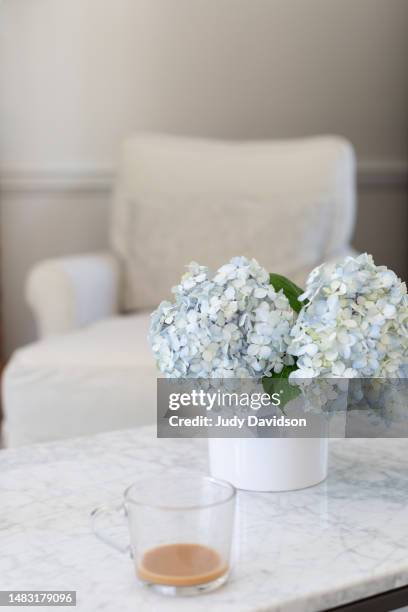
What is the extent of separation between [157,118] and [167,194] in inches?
26.8

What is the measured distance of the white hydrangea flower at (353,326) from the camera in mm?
941

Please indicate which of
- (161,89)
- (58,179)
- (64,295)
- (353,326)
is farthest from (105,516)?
(161,89)

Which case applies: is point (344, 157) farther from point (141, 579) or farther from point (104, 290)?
point (141, 579)

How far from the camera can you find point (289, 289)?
3.52 ft

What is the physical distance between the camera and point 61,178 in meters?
2.97

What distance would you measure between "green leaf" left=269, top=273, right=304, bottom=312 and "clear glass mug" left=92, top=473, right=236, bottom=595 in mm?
302

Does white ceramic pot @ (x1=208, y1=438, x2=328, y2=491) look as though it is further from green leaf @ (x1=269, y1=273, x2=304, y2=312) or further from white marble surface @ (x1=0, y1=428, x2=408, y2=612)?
green leaf @ (x1=269, y1=273, x2=304, y2=312)

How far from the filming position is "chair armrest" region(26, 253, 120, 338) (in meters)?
2.18

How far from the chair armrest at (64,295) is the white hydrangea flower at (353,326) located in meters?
1.27

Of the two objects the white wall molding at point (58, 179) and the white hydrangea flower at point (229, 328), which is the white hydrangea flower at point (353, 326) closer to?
the white hydrangea flower at point (229, 328)

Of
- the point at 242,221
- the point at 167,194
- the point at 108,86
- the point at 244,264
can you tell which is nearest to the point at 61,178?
the point at 108,86

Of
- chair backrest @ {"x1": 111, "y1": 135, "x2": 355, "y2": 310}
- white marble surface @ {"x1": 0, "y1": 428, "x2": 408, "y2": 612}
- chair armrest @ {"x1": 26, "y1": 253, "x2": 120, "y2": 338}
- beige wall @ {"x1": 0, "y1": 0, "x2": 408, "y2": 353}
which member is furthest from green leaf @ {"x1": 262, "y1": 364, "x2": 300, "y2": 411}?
beige wall @ {"x1": 0, "y1": 0, "x2": 408, "y2": 353}

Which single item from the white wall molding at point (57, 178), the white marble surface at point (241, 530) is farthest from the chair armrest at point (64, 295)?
the white marble surface at point (241, 530)

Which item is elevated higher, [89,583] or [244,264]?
[244,264]
